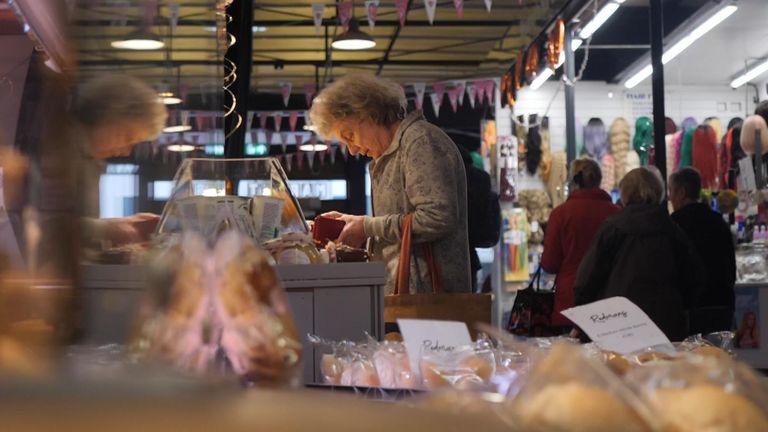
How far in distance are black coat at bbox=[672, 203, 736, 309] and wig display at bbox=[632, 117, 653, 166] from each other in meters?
6.40

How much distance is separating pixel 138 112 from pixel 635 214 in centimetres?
429

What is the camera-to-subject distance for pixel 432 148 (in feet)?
10.6

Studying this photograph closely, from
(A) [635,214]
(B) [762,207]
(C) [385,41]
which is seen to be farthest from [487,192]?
(C) [385,41]

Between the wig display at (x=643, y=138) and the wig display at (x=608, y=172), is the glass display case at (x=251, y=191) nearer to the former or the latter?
the wig display at (x=608, y=172)

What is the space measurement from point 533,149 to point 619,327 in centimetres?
1065

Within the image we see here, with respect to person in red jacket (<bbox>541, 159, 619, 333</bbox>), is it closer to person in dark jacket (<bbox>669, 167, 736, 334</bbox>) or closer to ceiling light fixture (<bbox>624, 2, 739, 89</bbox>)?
person in dark jacket (<bbox>669, 167, 736, 334</bbox>)

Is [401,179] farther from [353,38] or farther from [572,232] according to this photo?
[353,38]

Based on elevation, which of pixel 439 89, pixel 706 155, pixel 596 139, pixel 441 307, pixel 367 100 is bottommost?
pixel 441 307

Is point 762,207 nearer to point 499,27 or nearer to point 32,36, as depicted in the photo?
point 499,27

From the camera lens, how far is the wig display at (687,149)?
10.8m

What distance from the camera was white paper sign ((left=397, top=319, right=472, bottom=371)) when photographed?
1411 mm

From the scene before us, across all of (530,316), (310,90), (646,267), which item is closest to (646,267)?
(646,267)

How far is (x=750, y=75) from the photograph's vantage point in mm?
11906

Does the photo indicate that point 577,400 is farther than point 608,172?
No
